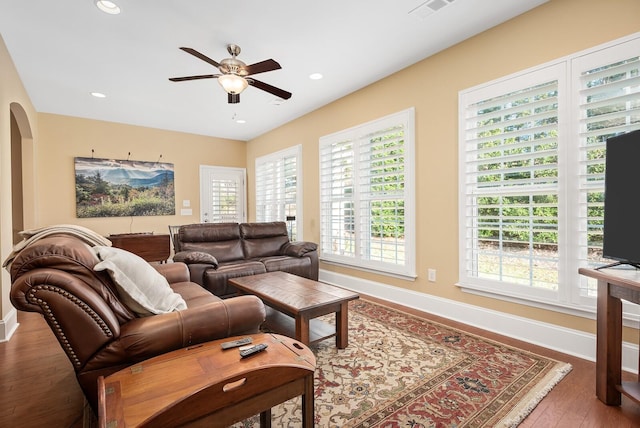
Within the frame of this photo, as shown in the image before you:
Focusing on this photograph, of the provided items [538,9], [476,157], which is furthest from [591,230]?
[538,9]

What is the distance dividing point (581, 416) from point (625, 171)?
4.55ft

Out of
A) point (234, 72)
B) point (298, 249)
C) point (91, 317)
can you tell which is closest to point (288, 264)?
point (298, 249)

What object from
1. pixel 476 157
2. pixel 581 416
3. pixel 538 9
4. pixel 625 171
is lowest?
pixel 581 416

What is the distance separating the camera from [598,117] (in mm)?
→ 2209

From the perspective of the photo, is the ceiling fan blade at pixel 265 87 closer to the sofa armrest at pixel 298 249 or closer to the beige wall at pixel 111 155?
the sofa armrest at pixel 298 249

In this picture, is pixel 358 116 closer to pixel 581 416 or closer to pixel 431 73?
pixel 431 73

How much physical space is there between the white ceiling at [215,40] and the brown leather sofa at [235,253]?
6.40ft

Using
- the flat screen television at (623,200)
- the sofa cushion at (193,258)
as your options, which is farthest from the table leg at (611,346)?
the sofa cushion at (193,258)

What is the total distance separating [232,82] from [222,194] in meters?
4.17

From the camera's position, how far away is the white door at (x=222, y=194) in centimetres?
657

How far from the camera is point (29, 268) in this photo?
1.33 metres

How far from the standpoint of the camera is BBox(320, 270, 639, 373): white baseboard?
2.27 m

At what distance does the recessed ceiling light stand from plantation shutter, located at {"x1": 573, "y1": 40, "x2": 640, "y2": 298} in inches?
143

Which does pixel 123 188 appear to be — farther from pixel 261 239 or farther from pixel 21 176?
→ pixel 261 239
